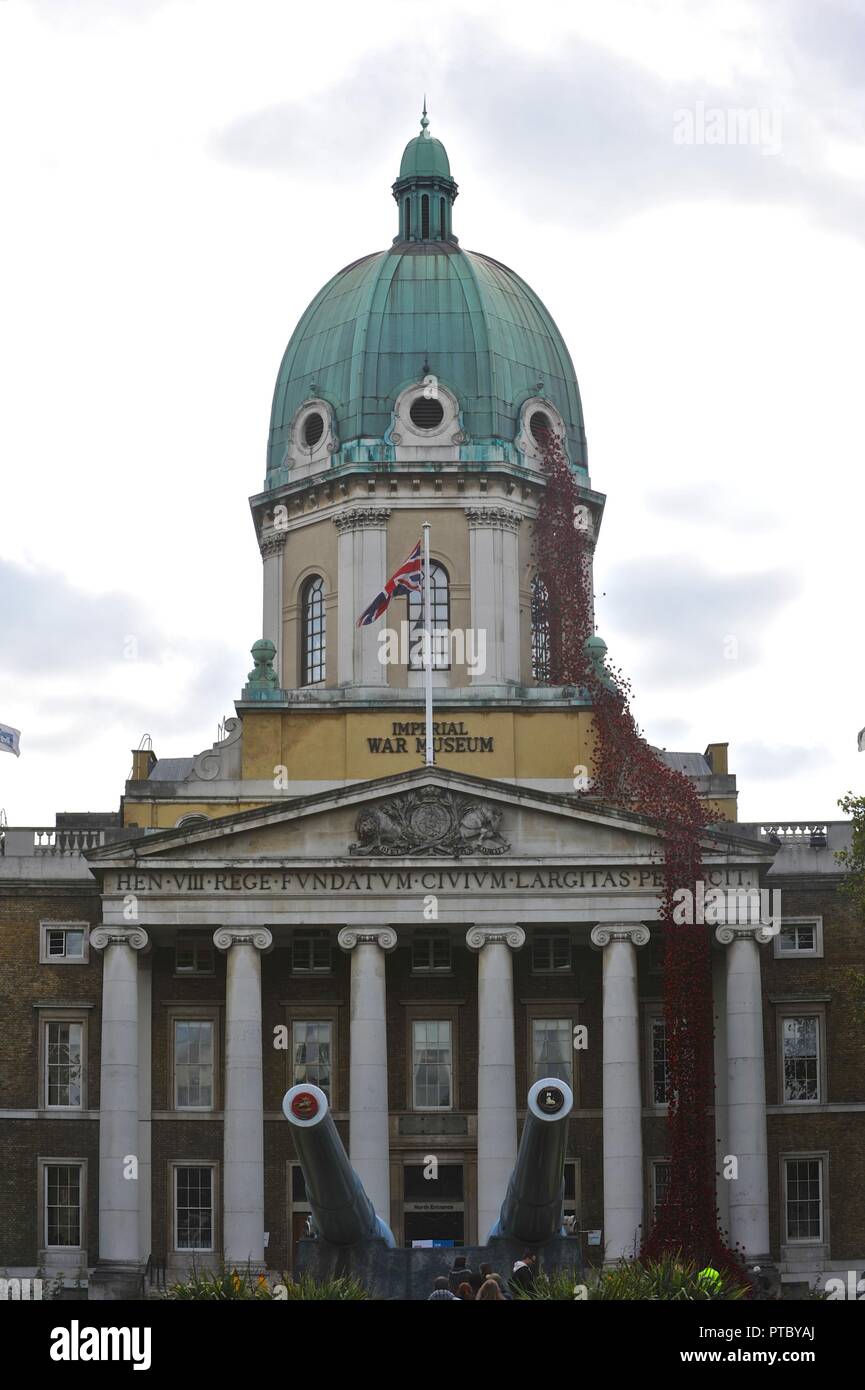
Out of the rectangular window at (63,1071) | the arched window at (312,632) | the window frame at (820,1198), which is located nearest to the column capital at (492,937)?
the window frame at (820,1198)

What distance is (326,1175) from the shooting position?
40.8 metres

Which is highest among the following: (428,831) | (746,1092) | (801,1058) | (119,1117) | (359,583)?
(359,583)

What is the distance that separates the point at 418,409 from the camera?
71438mm

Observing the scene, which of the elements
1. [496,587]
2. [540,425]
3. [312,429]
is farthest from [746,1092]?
[312,429]

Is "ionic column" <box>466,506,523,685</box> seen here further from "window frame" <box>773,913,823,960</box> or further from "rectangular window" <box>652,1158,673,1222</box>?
"rectangular window" <box>652,1158,673,1222</box>

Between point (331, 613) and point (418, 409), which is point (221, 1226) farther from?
point (418, 409)

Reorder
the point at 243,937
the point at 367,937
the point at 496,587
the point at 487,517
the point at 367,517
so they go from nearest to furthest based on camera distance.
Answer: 1. the point at 367,937
2. the point at 243,937
3. the point at 496,587
4. the point at 487,517
5. the point at 367,517

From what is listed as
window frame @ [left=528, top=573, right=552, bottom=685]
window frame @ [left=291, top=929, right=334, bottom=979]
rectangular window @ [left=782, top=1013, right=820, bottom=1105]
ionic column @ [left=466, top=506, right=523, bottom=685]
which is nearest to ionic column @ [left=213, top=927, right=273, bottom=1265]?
window frame @ [left=291, top=929, right=334, bottom=979]

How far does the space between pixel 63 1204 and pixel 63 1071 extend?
3.52 m

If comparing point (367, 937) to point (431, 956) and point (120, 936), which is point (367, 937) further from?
point (120, 936)

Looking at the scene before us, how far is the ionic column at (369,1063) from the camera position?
59.2m

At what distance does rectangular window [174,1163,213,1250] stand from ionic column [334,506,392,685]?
14.8 metres

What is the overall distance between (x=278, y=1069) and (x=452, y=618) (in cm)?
1446
